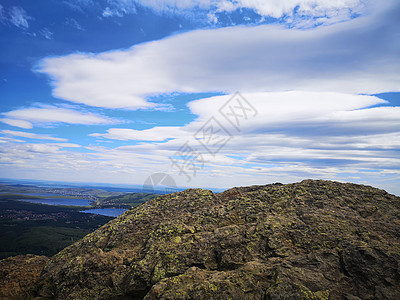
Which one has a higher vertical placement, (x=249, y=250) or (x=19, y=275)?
(x=249, y=250)

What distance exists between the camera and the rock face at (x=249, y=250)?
7820 mm

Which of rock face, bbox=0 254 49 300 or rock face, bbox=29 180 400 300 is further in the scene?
rock face, bbox=0 254 49 300

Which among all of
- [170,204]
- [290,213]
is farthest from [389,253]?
[170,204]

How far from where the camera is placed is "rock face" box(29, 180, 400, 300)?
25.7ft

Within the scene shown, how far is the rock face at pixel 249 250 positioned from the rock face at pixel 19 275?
50cm

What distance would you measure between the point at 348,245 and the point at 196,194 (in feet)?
30.2

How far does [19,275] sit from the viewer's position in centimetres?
1122

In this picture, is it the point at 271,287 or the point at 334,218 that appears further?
the point at 334,218

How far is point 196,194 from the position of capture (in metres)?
15.7

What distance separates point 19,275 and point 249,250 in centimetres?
1150

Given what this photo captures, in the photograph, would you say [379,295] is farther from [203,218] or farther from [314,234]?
[203,218]

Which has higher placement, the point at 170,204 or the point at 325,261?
the point at 170,204

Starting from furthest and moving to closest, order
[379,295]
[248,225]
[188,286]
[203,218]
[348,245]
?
1. [203,218]
2. [248,225]
3. [348,245]
4. [188,286]
5. [379,295]

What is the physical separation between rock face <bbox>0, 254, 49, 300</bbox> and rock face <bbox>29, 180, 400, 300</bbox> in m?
0.50
